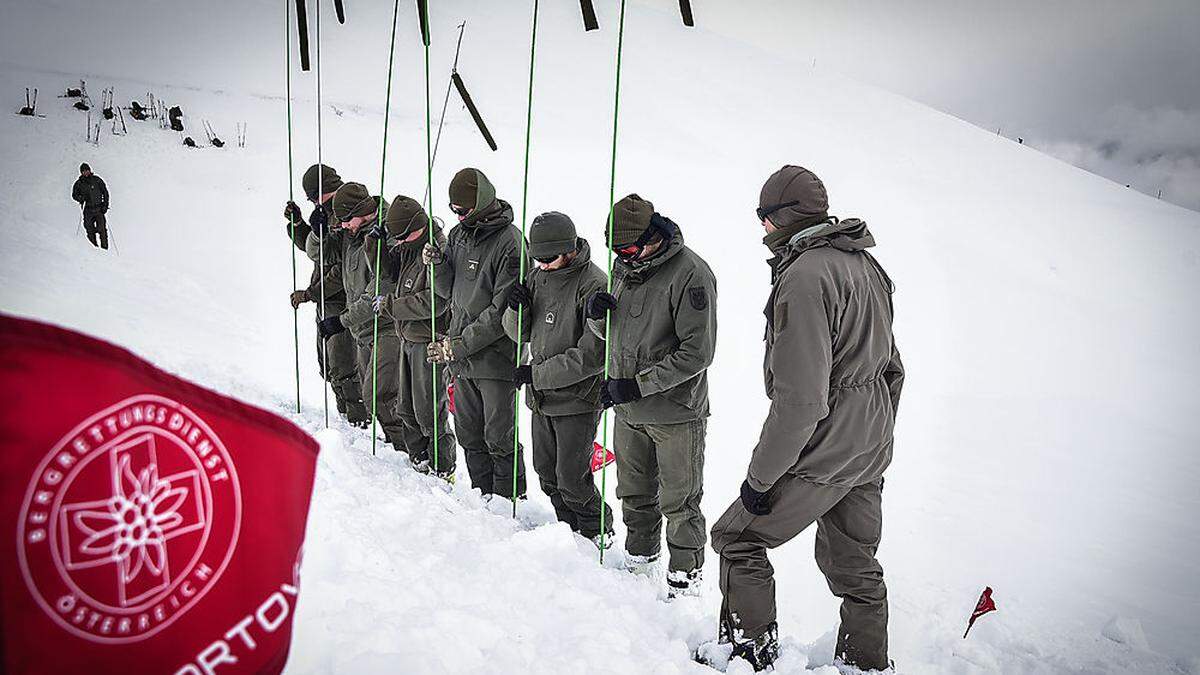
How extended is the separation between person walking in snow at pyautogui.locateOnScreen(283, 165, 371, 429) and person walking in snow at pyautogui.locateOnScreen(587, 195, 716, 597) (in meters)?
3.27

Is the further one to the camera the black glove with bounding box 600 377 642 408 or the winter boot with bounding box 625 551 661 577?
the winter boot with bounding box 625 551 661 577

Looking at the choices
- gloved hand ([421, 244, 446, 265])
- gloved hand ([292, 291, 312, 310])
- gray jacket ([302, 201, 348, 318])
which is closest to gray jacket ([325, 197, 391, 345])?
gray jacket ([302, 201, 348, 318])

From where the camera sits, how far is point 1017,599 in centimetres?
390

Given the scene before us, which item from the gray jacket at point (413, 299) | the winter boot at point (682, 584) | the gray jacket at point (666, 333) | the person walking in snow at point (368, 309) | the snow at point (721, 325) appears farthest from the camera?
the person walking in snow at point (368, 309)

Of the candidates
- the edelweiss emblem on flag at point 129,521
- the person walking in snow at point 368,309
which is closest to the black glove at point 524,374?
the person walking in snow at point 368,309

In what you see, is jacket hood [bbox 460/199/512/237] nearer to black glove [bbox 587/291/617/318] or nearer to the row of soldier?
the row of soldier

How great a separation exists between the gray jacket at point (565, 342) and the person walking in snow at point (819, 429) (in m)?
1.25

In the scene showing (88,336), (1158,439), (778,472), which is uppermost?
(88,336)

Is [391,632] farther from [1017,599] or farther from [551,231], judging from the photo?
[1017,599]

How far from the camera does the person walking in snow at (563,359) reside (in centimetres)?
368

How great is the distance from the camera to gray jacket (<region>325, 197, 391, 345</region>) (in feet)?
17.3

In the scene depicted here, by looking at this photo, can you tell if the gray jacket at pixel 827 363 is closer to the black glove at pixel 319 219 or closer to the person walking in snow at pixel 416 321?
the person walking in snow at pixel 416 321

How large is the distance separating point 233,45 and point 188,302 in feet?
63.8

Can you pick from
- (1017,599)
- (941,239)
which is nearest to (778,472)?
(1017,599)
